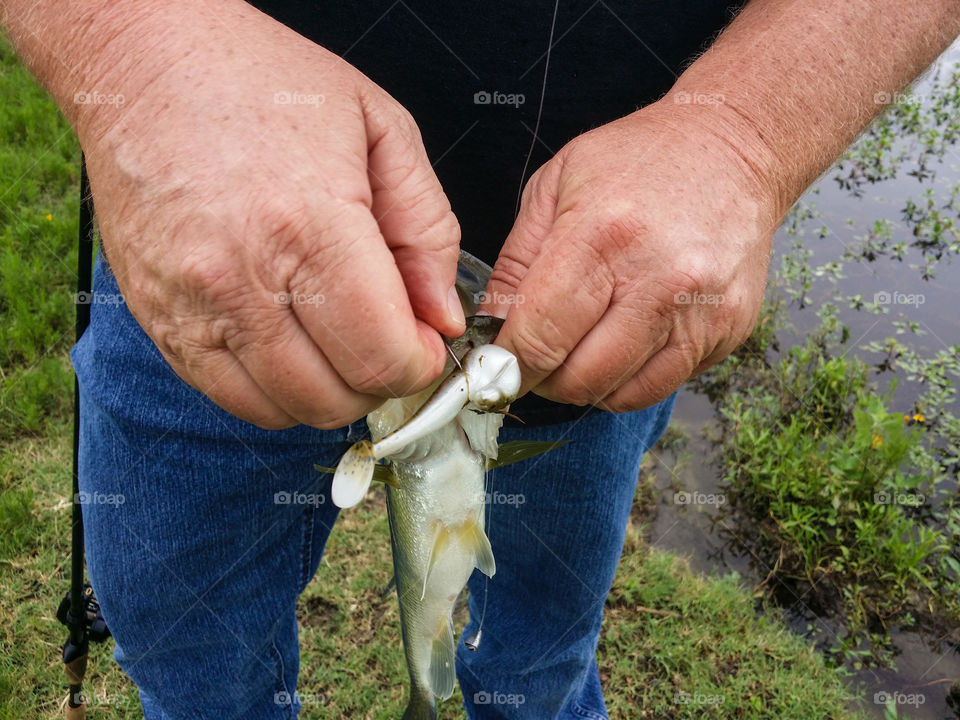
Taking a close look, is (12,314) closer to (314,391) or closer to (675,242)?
(314,391)

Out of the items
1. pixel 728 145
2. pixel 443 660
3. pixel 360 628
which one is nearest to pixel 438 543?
pixel 443 660

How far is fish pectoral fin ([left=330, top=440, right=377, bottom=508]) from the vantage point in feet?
Result: 4.13

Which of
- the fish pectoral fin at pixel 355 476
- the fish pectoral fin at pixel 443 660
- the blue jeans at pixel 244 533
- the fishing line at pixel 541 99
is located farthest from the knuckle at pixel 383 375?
the fish pectoral fin at pixel 443 660

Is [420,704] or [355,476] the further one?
[420,704]

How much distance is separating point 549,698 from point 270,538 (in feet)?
3.83

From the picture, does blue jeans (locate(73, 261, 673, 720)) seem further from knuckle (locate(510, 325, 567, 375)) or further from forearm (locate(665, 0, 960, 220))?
forearm (locate(665, 0, 960, 220))

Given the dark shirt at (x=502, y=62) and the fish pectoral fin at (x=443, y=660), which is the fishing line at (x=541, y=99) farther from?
the fish pectoral fin at (x=443, y=660)

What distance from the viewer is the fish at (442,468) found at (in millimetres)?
1267

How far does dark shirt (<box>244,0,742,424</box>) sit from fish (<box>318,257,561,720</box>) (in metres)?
0.44

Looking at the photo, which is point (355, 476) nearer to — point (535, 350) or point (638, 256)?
point (535, 350)

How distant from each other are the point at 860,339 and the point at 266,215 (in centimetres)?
Answer: 506

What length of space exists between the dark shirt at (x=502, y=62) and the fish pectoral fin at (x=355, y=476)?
2.75 ft

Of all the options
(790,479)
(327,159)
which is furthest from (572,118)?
(790,479)

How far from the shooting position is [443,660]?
1.85 meters
